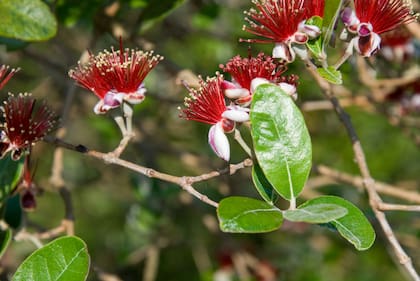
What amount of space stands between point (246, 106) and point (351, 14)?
246 mm

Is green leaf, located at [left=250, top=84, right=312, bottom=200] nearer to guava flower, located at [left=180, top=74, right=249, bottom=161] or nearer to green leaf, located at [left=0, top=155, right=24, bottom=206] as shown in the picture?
guava flower, located at [left=180, top=74, right=249, bottom=161]

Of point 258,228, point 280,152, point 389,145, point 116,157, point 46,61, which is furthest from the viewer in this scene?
point 389,145

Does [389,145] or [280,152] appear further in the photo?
[389,145]

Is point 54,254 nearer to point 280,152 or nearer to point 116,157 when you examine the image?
point 116,157

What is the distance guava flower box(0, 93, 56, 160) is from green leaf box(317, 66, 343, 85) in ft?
1.66

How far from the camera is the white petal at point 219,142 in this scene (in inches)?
48.1

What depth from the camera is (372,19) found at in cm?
124

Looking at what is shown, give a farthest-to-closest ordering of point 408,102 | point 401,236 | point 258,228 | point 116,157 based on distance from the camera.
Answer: point 401,236
point 408,102
point 116,157
point 258,228

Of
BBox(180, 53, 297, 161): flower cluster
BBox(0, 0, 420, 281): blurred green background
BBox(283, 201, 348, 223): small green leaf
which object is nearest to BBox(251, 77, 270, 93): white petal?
BBox(180, 53, 297, 161): flower cluster

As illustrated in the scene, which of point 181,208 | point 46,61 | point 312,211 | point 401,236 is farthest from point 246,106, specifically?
point 181,208

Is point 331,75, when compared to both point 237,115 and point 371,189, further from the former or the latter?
point 371,189

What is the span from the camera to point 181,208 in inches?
108

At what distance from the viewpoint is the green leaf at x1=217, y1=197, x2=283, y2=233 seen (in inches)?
41.1

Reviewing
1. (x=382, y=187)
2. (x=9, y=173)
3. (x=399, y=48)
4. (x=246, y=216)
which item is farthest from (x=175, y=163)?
(x=246, y=216)
